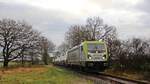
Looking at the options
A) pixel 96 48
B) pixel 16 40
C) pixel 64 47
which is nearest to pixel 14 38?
pixel 16 40

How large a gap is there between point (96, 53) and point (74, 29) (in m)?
58.0

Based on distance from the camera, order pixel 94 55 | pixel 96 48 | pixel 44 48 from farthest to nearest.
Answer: pixel 44 48 < pixel 96 48 < pixel 94 55

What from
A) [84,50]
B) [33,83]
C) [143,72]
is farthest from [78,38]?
[33,83]

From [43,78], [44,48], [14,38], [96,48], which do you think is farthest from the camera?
[44,48]

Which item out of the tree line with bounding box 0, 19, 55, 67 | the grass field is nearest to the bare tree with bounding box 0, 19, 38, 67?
the tree line with bounding box 0, 19, 55, 67

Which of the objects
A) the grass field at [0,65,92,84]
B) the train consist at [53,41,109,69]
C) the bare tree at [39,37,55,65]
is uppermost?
the bare tree at [39,37,55,65]

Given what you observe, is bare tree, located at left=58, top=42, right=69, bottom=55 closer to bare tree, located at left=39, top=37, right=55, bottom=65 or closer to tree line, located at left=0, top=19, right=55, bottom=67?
bare tree, located at left=39, top=37, right=55, bottom=65

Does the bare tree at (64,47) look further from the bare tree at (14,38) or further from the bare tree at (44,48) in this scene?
the bare tree at (14,38)

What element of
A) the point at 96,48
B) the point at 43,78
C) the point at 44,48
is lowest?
the point at 43,78

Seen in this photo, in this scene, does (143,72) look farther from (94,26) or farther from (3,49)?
(94,26)

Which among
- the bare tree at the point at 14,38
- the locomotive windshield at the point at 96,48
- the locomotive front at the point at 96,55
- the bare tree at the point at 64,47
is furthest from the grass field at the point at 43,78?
the bare tree at the point at 64,47

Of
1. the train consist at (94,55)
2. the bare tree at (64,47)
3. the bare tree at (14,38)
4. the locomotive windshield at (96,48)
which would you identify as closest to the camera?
the train consist at (94,55)

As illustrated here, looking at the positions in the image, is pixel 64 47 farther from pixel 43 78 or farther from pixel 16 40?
pixel 43 78

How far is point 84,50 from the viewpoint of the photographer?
33250 mm
